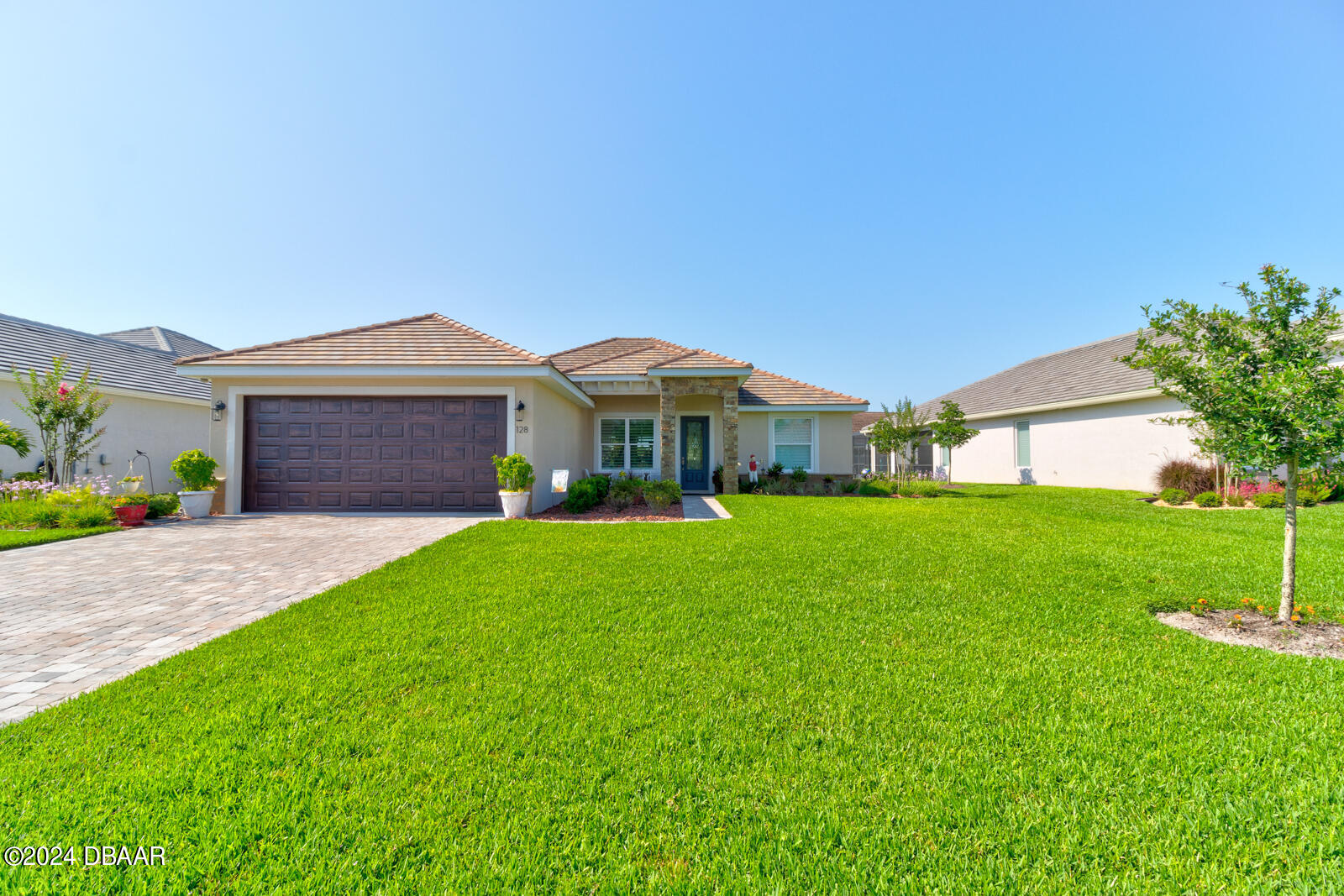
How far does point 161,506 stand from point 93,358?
8.26 meters

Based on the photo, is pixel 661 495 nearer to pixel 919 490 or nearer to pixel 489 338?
pixel 489 338

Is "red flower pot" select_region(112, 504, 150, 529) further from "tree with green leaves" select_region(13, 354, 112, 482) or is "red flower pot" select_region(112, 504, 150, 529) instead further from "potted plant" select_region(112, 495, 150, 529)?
"tree with green leaves" select_region(13, 354, 112, 482)

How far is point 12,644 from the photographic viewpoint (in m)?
3.71

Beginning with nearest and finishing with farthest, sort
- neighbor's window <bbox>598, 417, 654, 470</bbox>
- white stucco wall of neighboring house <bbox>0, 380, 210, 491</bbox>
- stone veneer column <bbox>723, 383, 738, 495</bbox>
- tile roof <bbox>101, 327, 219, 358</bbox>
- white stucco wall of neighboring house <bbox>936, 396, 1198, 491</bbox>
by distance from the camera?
white stucco wall of neighboring house <bbox>0, 380, 210, 491</bbox> < stone veneer column <bbox>723, 383, 738, 495</bbox> < white stucco wall of neighboring house <bbox>936, 396, 1198, 491</bbox> < neighbor's window <bbox>598, 417, 654, 470</bbox> < tile roof <bbox>101, 327, 219, 358</bbox>

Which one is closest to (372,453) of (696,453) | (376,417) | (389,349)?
(376,417)

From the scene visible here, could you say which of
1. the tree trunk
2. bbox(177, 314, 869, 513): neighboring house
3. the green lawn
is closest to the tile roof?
bbox(177, 314, 869, 513): neighboring house

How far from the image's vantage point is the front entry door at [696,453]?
55.2 ft

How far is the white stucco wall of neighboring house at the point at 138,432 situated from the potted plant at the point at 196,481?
4866mm

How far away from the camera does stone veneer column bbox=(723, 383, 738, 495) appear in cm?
1445

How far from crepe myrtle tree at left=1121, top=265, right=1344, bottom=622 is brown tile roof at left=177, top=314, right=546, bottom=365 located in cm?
943

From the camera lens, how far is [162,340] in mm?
19484

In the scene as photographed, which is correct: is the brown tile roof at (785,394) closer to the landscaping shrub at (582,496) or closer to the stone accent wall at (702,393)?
the stone accent wall at (702,393)

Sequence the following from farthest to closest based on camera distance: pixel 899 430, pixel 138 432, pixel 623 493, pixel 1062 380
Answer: pixel 1062 380 → pixel 899 430 → pixel 138 432 → pixel 623 493

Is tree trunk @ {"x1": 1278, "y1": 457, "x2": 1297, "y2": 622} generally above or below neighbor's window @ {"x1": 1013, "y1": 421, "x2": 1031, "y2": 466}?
below
